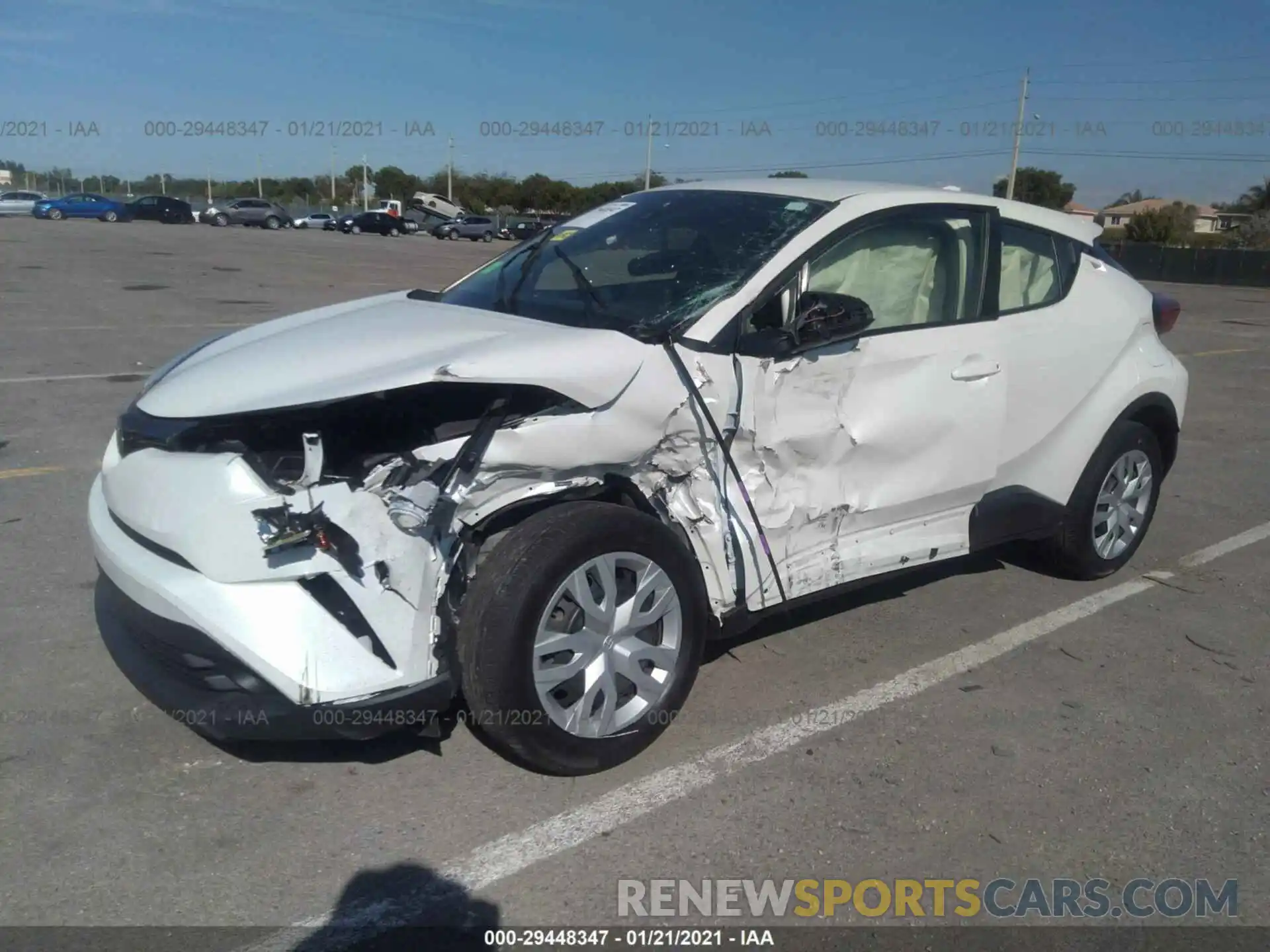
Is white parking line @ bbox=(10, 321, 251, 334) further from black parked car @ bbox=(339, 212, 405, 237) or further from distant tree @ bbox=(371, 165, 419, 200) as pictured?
distant tree @ bbox=(371, 165, 419, 200)

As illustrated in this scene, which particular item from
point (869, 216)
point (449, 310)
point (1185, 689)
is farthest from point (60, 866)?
point (1185, 689)

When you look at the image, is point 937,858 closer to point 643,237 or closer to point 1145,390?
point 643,237

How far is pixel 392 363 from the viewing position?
123 inches

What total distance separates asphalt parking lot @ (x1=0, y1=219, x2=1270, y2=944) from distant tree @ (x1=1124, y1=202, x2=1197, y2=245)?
60.6m

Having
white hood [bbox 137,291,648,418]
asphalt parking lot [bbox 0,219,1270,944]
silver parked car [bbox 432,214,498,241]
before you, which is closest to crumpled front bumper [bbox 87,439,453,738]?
white hood [bbox 137,291,648,418]

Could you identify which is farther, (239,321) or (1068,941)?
(239,321)

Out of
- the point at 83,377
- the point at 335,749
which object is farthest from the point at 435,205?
the point at 335,749

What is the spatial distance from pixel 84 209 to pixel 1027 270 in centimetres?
5451

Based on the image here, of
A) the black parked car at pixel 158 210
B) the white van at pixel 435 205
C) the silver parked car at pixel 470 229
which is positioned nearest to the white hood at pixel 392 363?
the silver parked car at pixel 470 229

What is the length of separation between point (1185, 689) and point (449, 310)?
3.21 m

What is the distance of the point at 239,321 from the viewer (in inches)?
517

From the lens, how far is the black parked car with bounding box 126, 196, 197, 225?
50188 millimetres

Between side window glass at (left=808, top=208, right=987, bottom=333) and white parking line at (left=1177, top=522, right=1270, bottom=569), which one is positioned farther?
white parking line at (left=1177, top=522, right=1270, bottom=569)

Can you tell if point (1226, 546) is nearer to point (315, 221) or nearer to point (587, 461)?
point (587, 461)
